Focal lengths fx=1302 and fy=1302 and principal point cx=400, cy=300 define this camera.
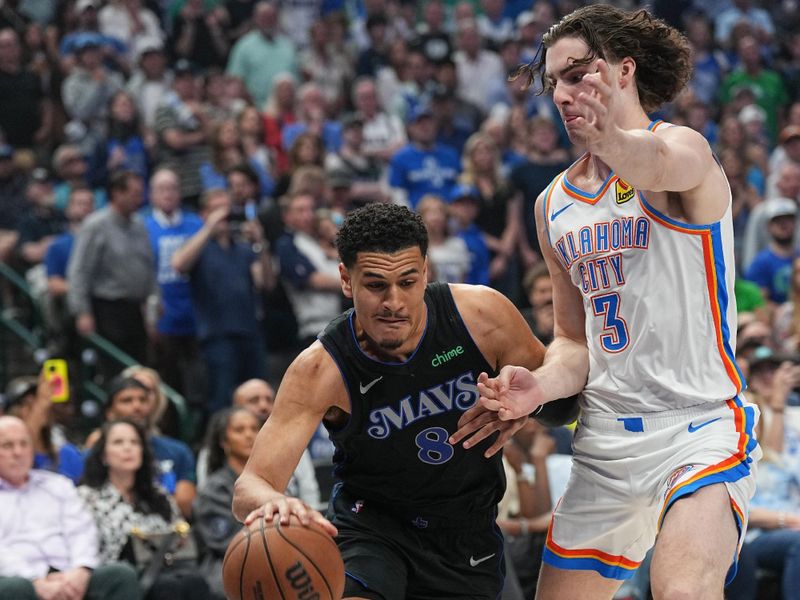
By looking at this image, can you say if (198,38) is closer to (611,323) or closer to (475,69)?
(475,69)

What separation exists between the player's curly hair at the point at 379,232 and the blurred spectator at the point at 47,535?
3166mm

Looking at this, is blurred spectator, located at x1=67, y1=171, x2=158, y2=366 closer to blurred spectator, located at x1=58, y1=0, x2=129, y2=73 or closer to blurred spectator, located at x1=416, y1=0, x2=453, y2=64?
blurred spectator, located at x1=58, y1=0, x2=129, y2=73

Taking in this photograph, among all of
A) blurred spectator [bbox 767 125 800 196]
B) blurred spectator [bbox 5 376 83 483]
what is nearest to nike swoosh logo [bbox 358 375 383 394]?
blurred spectator [bbox 5 376 83 483]

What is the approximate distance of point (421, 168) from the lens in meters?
12.1

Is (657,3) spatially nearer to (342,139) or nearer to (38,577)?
(342,139)

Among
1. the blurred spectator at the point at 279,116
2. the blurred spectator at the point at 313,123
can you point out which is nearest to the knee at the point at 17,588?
the blurred spectator at the point at 279,116

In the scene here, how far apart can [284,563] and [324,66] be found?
10.7 m

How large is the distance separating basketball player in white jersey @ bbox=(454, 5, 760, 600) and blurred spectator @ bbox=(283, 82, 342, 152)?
809 cm

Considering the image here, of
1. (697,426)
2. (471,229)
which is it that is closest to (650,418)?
(697,426)

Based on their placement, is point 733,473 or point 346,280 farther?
point 346,280

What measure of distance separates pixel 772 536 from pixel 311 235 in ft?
13.5

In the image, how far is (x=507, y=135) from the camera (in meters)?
13.2

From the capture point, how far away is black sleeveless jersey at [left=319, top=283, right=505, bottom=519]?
177 inches

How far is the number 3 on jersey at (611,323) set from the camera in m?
4.32
